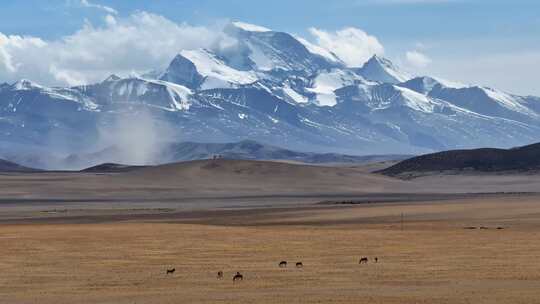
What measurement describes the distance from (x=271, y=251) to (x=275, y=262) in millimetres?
7034

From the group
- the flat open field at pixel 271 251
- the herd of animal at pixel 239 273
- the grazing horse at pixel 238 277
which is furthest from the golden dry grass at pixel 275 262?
the grazing horse at pixel 238 277

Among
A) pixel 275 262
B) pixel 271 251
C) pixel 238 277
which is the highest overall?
pixel 271 251

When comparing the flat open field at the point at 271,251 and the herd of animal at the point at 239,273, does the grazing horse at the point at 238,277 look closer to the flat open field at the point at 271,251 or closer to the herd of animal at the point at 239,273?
the herd of animal at the point at 239,273

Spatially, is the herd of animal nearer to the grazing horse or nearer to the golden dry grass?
the grazing horse

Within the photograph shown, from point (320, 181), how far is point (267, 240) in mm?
117358

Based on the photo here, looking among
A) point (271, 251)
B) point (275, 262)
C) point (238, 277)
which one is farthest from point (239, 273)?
point (271, 251)

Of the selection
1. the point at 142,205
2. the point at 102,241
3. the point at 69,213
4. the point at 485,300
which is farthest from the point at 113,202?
the point at 485,300

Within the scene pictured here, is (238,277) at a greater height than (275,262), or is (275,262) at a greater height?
(275,262)

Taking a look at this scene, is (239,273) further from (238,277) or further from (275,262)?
(275,262)

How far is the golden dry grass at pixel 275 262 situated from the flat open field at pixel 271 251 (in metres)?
0.07

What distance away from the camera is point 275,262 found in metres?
60.7

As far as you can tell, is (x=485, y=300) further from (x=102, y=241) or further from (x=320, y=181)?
(x=320, y=181)

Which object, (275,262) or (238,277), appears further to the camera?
(275,262)

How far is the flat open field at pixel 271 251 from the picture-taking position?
4684 cm
